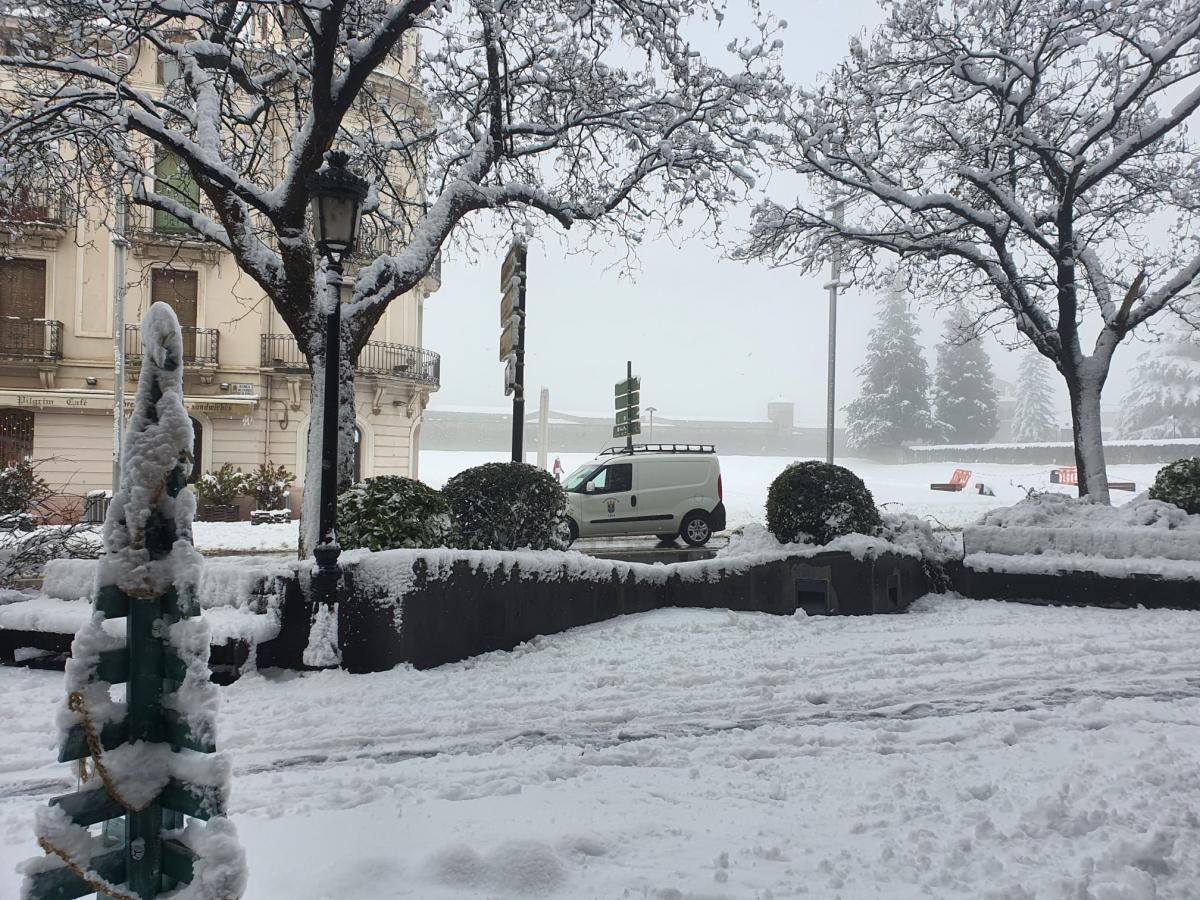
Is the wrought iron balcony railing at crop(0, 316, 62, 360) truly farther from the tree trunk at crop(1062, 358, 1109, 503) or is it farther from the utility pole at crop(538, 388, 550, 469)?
the tree trunk at crop(1062, 358, 1109, 503)

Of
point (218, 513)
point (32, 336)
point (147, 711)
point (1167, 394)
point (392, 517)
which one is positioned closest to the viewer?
point (147, 711)

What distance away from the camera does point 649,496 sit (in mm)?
15852

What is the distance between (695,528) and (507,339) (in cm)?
674

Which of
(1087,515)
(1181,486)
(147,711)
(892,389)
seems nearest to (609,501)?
(1087,515)

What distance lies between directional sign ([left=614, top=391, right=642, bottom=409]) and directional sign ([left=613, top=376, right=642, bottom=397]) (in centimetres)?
8

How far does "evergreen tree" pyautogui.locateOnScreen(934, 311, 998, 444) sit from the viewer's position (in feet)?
193

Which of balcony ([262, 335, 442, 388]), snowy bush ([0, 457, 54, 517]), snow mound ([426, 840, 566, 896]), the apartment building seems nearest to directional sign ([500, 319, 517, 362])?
snowy bush ([0, 457, 54, 517])

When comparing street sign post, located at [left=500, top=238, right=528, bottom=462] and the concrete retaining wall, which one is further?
street sign post, located at [left=500, top=238, right=528, bottom=462]

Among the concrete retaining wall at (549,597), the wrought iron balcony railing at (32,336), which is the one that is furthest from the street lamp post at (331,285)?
the wrought iron balcony railing at (32,336)

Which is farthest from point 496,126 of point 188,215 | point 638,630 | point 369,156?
point 638,630

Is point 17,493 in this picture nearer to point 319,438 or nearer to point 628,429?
point 319,438

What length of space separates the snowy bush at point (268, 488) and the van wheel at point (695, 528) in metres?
11.4

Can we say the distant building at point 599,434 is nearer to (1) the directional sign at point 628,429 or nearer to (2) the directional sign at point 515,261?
(1) the directional sign at point 628,429

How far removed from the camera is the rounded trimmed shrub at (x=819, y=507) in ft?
31.1
